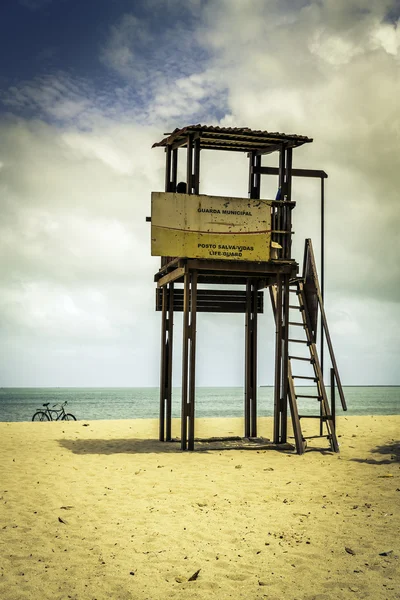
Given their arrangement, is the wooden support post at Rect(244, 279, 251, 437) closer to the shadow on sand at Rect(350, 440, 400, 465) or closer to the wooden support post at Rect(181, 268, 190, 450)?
the wooden support post at Rect(181, 268, 190, 450)

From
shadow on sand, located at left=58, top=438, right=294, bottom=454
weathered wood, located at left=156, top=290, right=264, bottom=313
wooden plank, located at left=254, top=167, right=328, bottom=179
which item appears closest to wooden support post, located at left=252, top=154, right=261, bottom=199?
wooden plank, located at left=254, top=167, right=328, bottom=179

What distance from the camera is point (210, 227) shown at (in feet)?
51.2

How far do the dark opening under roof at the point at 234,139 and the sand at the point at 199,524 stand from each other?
7.29 metres

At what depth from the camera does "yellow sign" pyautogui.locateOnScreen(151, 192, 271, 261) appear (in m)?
15.4

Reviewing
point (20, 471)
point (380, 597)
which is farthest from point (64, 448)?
point (380, 597)

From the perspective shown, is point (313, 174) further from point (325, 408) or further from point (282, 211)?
point (325, 408)

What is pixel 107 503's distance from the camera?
408 inches

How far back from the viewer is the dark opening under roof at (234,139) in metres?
15.7

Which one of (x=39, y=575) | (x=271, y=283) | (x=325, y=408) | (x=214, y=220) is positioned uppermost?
(x=214, y=220)

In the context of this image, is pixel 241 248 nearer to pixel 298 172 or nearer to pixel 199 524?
pixel 298 172

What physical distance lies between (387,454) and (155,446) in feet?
17.6

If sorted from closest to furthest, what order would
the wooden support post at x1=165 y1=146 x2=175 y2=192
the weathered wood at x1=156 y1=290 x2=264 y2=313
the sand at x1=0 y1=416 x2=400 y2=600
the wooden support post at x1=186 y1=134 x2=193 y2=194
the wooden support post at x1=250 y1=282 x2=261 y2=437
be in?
the sand at x1=0 y1=416 x2=400 y2=600, the wooden support post at x1=186 y1=134 x2=193 y2=194, the wooden support post at x1=165 y1=146 x2=175 y2=192, the wooden support post at x1=250 y1=282 x2=261 y2=437, the weathered wood at x1=156 y1=290 x2=264 y2=313

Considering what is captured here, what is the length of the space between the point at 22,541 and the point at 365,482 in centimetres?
609

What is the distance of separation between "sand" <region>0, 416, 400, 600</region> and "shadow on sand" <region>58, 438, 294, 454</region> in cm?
18
